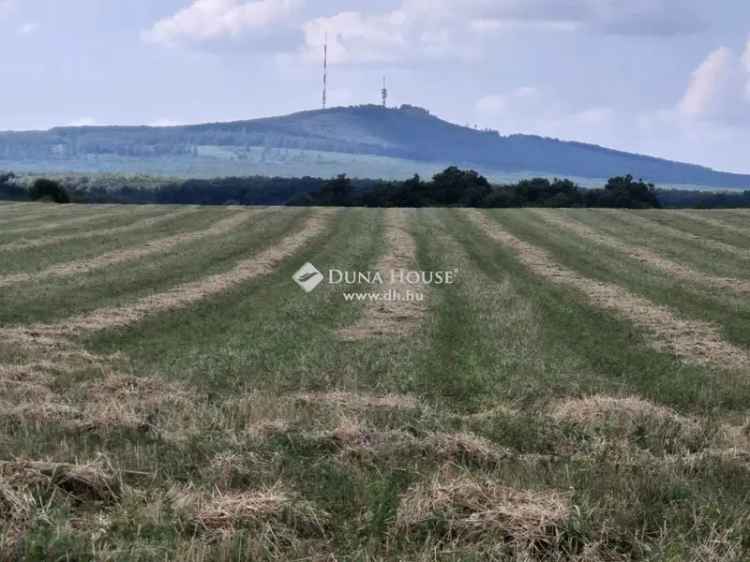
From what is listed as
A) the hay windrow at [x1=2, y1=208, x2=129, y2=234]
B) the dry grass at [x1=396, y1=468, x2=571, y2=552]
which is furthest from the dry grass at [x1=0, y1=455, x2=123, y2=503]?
the hay windrow at [x1=2, y1=208, x2=129, y2=234]

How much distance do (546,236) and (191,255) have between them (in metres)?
15.6

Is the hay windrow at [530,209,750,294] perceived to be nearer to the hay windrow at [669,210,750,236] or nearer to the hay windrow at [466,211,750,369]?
the hay windrow at [466,211,750,369]

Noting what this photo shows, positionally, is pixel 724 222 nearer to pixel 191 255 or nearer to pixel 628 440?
pixel 191 255

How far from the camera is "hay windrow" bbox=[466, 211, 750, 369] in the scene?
12.2 meters

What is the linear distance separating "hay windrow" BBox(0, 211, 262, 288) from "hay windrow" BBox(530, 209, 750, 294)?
50.4ft

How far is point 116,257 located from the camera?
23.9 meters

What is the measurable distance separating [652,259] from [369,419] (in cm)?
2038

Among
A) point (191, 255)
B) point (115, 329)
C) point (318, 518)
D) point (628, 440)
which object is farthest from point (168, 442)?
point (191, 255)

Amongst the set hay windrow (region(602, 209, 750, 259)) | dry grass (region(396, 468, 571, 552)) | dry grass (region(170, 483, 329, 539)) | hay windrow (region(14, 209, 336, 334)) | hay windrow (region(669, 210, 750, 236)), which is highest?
hay windrow (region(669, 210, 750, 236))

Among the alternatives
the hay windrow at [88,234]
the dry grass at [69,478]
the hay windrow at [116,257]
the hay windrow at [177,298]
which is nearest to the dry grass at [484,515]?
the dry grass at [69,478]

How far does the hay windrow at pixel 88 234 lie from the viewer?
25.8 metres

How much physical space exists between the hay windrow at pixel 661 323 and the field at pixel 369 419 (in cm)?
9

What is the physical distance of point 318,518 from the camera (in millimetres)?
6012

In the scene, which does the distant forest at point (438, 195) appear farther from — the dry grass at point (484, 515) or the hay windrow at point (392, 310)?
the dry grass at point (484, 515)
